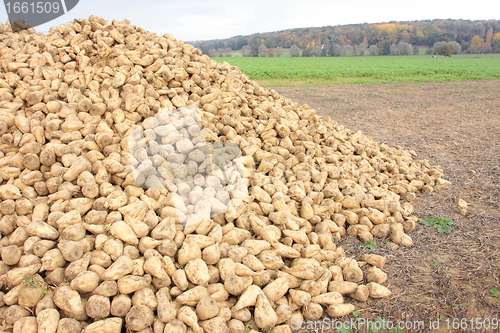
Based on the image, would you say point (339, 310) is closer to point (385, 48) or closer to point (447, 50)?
point (385, 48)

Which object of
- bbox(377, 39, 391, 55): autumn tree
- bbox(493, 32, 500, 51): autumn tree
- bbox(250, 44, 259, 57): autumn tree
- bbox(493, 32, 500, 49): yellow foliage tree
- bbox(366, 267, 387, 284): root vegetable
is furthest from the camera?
bbox(493, 32, 500, 49): yellow foliage tree

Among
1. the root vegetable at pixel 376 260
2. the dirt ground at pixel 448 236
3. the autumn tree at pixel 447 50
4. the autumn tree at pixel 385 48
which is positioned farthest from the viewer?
the autumn tree at pixel 385 48

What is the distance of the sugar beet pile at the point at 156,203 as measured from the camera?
7.54 ft

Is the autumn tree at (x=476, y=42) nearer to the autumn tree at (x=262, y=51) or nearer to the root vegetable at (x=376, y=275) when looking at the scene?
the autumn tree at (x=262, y=51)

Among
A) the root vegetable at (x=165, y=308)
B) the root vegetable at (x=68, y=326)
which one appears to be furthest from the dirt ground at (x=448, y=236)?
the root vegetable at (x=68, y=326)

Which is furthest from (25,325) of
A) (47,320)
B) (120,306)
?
(120,306)

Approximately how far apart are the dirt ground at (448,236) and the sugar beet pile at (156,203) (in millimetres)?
216

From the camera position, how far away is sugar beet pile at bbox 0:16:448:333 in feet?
7.54

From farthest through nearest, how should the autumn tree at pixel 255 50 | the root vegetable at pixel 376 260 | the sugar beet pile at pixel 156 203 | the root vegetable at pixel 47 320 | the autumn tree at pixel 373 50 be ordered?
the autumn tree at pixel 373 50 → the autumn tree at pixel 255 50 → the root vegetable at pixel 376 260 → the sugar beet pile at pixel 156 203 → the root vegetable at pixel 47 320

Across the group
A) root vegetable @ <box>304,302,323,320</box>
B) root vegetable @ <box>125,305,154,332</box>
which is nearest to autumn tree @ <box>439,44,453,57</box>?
root vegetable @ <box>304,302,323,320</box>

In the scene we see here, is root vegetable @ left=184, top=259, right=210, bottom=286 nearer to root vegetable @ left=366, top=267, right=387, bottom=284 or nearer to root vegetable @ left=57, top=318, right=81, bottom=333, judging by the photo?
root vegetable @ left=57, top=318, right=81, bottom=333

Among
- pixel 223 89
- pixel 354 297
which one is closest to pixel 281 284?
pixel 354 297

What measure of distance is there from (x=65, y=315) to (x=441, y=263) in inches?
137

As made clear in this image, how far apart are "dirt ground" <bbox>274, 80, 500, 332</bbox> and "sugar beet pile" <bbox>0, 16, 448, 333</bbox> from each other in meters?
0.22
